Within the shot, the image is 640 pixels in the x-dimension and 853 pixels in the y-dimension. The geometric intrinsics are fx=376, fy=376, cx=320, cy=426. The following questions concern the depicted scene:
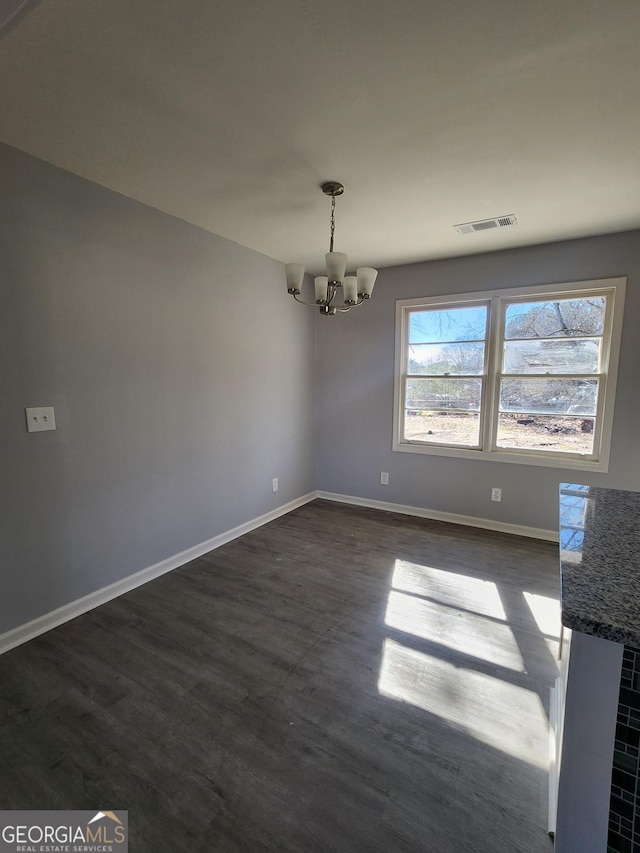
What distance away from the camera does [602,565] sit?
981mm

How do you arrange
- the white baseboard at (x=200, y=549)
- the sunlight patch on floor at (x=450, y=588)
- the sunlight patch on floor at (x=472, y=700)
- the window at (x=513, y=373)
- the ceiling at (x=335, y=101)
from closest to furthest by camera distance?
the ceiling at (x=335, y=101)
the sunlight patch on floor at (x=472, y=700)
the white baseboard at (x=200, y=549)
the sunlight patch on floor at (x=450, y=588)
the window at (x=513, y=373)

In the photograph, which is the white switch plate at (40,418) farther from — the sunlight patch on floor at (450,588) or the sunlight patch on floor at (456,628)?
the sunlight patch on floor at (450,588)

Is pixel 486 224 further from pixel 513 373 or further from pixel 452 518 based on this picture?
pixel 452 518

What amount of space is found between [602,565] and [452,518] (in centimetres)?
288

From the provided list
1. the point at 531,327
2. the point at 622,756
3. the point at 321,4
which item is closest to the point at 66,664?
the point at 622,756

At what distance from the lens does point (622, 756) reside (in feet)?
2.64

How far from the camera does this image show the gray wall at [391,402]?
9.68 feet

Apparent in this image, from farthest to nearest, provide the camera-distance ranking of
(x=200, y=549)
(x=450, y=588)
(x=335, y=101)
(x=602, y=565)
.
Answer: (x=200, y=549) < (x=450, y=588) < (x=335, y=101) < (x=602, y=565)

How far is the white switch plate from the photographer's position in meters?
2.00

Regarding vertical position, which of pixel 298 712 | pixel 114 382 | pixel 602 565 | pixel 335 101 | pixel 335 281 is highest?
pixel 335 101

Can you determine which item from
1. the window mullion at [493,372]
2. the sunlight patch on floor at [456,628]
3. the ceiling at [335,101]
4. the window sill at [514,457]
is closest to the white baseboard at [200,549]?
the window sill at [514,457]

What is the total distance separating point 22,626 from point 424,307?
3.87m

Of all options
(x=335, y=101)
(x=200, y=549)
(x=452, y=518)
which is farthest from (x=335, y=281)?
(x=452, y=518)

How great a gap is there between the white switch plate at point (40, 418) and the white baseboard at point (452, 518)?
297cm
